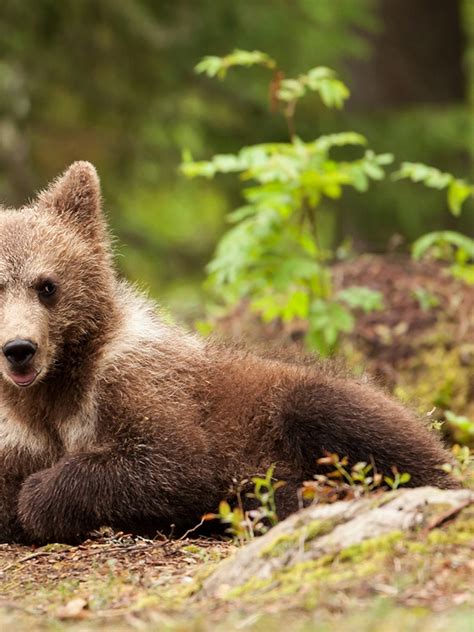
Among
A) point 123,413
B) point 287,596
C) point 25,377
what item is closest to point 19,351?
point 25,377

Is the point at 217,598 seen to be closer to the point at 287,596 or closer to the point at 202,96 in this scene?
the point at 287,596

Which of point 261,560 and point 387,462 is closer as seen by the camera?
point 261,560

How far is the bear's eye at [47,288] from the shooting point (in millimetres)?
6230

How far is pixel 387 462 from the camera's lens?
606cm

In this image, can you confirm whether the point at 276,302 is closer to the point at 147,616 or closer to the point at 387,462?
the point at 387,462

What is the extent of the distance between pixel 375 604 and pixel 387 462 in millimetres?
2318

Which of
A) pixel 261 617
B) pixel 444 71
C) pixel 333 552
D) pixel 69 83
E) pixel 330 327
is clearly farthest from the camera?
pixel 444 71

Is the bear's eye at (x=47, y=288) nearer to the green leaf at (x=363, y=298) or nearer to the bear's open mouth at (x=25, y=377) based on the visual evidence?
the bear's open mouth at (x=25, y=377)

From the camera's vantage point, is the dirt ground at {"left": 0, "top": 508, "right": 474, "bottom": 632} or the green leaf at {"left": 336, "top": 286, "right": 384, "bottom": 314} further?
the green leaf at {"left": 336, "top": 286, "right": 384, "bottom": 314}

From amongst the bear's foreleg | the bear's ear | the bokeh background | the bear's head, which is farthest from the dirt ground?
the bokeh background

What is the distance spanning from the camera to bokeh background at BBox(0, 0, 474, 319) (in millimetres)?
13734

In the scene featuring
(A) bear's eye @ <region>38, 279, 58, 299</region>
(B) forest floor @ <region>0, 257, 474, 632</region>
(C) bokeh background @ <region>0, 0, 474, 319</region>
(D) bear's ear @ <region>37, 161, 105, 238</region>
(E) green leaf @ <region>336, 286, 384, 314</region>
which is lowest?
(B) forest floor @ <region>0, 257, 474, 632</region>

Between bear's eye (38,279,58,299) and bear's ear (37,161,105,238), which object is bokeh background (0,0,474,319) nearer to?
bear's ear (37,161,105,238)

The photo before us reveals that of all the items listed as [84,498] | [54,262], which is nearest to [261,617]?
[84,498]
